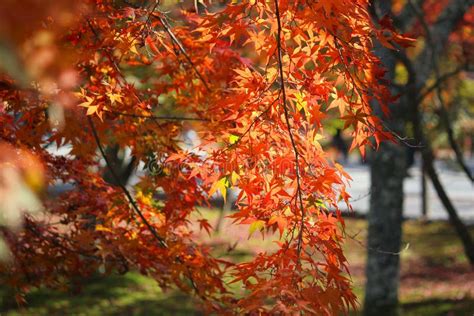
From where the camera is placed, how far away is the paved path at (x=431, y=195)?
16.7 meters

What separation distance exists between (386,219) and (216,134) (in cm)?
422

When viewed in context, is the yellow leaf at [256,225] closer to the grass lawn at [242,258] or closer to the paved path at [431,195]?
the grass lawn at [242,258]

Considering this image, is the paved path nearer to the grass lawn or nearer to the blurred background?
the grass lawn

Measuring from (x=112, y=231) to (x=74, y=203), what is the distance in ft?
1.60

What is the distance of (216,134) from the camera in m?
Result: 3.27

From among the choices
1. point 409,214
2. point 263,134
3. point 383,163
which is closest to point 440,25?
point 383,163

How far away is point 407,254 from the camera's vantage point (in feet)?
40.0

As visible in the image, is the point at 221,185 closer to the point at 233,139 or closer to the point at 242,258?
the point at 233,139

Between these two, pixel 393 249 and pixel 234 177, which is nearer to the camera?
pixel 234 177

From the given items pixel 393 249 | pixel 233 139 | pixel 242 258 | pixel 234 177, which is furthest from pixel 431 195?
pixel 234 177

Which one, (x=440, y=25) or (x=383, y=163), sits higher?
(x=440, y=25)

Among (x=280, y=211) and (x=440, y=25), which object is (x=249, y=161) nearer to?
(x=280, y=211)

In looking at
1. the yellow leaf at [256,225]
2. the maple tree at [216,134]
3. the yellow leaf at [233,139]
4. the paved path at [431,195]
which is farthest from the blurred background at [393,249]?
the paved path at [431,195]

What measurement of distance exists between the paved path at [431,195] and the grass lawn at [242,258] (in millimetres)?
3103
